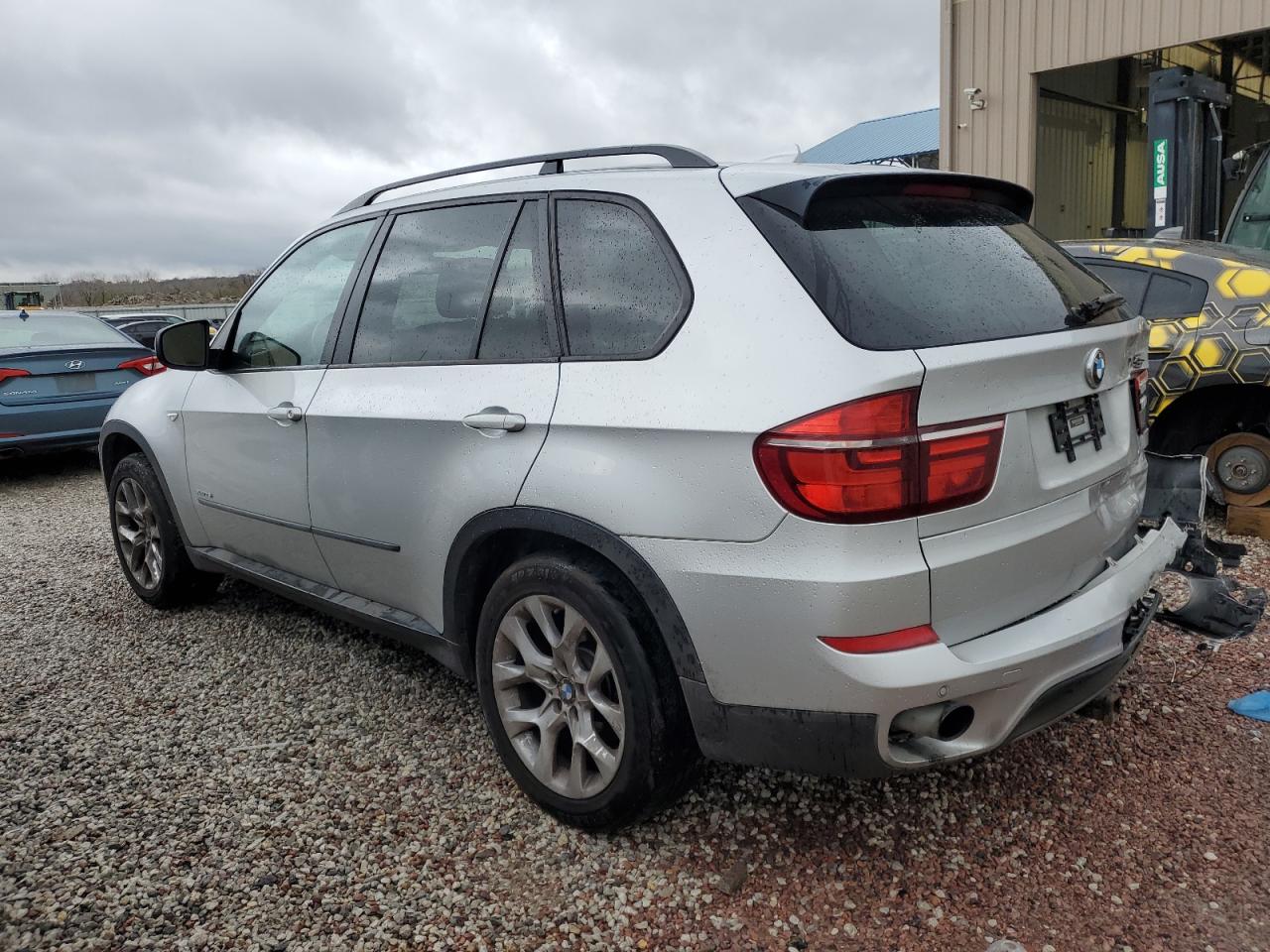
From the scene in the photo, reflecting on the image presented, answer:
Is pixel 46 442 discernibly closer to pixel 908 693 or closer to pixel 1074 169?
pixel 908 693

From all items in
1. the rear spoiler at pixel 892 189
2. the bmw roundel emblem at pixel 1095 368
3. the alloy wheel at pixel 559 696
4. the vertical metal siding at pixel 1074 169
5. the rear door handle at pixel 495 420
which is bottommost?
the alloy wheel at pixel 559 696

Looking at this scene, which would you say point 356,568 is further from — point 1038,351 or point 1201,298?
point 1201,298

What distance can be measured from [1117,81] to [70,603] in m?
15.2

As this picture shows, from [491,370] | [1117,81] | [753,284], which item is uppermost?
[1117,81]

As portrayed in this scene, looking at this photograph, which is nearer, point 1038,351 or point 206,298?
point 1038,351

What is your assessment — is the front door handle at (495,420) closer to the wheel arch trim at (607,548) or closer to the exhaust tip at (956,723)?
the wheel arch trim at (607,548)

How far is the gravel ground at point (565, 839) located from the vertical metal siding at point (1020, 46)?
937 centimetres

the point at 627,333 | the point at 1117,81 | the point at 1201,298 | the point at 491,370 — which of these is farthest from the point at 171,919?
the point at 1117,81

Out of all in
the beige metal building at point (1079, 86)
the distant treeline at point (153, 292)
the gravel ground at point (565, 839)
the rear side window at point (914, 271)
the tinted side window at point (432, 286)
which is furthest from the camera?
the distant treeline at point (153, 292)

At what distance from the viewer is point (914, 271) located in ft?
7.55

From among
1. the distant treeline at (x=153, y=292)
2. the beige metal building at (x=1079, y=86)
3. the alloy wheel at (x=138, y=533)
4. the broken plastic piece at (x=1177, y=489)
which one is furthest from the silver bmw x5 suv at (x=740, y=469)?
the distant treeline at (x=153, y=292)

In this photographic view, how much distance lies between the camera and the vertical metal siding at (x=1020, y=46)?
414 inches

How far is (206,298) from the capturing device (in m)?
48.3

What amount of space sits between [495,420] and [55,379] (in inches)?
278
